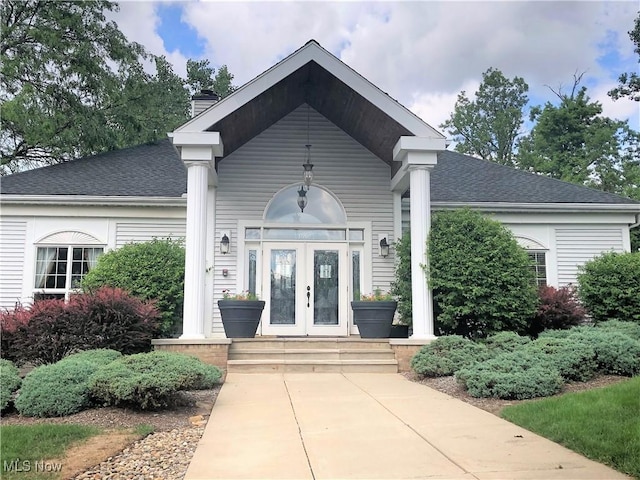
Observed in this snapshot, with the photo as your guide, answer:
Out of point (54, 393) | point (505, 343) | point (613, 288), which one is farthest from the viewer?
point (613, 288)

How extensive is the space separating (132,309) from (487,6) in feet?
28.6

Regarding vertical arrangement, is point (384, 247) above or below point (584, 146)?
below

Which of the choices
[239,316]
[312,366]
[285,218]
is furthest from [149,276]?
[312,366]

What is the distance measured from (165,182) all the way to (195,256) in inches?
168

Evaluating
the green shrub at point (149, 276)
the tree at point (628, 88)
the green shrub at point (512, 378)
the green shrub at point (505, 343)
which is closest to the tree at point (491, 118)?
the tree at point (628, 88)

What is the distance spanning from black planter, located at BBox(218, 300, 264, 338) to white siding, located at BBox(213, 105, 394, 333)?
2.55 m

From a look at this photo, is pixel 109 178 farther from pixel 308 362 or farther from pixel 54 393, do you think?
pixel 54 393

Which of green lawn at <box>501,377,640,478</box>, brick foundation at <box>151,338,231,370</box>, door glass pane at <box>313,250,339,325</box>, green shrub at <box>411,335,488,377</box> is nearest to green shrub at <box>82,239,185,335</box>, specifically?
brick foundation at <box>151,338,231,370</box>

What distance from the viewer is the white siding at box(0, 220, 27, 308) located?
11492 millimetres

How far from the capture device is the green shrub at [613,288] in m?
10.5

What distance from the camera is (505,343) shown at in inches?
309

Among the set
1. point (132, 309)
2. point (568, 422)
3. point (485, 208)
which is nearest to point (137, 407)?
point (132, 309)

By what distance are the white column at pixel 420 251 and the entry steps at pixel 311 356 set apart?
2.49 ft

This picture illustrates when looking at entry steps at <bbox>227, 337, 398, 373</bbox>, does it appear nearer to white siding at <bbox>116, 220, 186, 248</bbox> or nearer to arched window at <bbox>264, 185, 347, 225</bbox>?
arched window at <bbox>264, 185, 347, 225</bbox>
